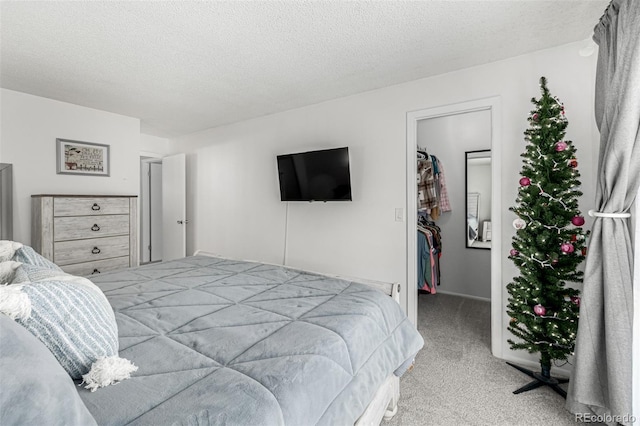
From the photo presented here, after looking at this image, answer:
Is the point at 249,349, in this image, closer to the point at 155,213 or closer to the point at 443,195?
the point at 443,195

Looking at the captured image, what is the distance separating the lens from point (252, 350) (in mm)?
1083

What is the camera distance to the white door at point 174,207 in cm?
484

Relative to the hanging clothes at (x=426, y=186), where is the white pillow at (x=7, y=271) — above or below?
below

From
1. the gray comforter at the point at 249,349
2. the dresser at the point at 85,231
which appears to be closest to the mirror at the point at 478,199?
the gray comforter at the point at 249,349

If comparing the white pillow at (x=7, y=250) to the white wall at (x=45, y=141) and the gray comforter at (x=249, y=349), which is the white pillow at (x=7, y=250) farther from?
the white wall at (x=45, y=141)

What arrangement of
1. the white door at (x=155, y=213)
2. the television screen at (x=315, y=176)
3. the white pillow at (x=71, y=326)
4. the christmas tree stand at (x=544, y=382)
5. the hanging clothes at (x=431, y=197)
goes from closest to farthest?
the white pillow at (x=71, y=326), the christmas tree stand at (x=544, y=382), the television screen at (x=315, y=176), the hanging clothes at (x=431, y=197), the white door at (x=155, y=213)

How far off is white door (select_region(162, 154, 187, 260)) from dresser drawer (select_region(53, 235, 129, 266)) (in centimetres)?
136

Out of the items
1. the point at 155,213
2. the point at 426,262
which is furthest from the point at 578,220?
the point at 155,213

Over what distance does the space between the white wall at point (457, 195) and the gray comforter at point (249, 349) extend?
2829mm

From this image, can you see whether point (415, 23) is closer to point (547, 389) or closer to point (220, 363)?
point (220, 363)

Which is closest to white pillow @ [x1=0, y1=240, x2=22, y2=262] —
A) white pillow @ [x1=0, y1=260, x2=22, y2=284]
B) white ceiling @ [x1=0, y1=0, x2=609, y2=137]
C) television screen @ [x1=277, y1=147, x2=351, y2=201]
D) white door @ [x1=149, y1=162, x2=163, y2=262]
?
white pillow @ [x1=0, y1=260, x2=22, y2=284]

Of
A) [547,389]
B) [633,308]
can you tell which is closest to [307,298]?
[633,308]

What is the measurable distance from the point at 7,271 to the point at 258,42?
6.48 feet

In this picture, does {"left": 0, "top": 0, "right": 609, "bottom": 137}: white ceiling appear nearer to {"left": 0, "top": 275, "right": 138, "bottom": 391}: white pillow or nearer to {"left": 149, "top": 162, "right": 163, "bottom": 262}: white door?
{"left": 0, "top": 275, "right": 138, "bottom": 391}: white pillow
